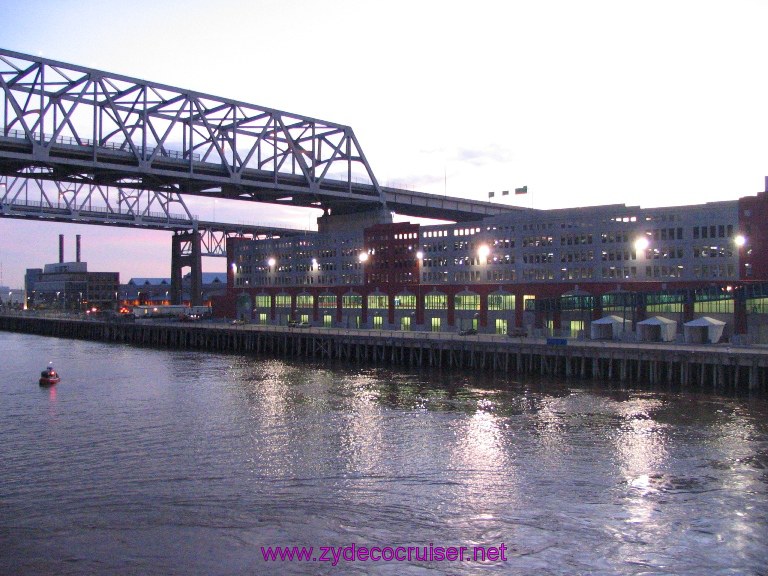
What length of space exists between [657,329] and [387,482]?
49.5m

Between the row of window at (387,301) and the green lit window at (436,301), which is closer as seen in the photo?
the row of window at (387,301)

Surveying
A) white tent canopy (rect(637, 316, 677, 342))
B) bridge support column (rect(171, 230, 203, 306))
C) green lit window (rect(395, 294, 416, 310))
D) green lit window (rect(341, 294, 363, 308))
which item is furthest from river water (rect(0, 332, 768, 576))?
bridge support column (rect(171, 230, 203, 306))

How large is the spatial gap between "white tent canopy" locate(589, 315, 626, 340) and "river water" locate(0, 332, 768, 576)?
19.2 metres

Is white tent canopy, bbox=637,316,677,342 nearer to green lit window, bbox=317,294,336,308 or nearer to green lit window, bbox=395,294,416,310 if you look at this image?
green lit window, bbox=395,294,416,310

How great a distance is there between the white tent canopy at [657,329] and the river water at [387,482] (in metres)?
18.6

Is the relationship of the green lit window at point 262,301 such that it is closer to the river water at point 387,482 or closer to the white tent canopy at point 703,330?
the river water at point 387,482

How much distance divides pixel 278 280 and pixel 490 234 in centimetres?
4585

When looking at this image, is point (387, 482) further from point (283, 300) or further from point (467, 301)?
point (283, 300)

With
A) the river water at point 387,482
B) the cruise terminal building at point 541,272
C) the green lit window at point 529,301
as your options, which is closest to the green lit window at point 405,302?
the cruise terminal building at point 541,272

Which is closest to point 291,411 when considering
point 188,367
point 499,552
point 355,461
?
point 355,461

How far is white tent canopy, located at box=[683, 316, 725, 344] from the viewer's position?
6619 cm

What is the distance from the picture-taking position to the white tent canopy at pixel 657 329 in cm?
7000

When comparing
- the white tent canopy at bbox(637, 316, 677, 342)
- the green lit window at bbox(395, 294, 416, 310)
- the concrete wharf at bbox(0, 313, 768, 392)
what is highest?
the green lit window at bbox(395, 294, 416, 310)

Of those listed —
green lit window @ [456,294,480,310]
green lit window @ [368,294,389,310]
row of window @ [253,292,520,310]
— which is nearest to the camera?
row of window @ [253,292,520,310]
